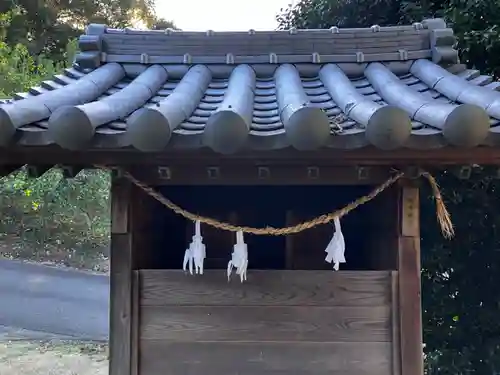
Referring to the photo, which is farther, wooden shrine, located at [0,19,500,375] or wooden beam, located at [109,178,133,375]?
wooden beam, located at [109,178,133,375]

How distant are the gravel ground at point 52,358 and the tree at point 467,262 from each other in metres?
4.24

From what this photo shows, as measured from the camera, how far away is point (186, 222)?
316 cm

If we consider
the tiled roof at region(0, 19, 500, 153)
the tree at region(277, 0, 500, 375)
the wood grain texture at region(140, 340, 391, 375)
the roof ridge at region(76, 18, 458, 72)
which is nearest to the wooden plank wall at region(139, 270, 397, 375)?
the wood grain texture at region(140, 340, 391, 375)

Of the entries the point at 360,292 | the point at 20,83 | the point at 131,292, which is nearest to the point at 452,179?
the point at 360,292

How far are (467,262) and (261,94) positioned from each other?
2.60 meters

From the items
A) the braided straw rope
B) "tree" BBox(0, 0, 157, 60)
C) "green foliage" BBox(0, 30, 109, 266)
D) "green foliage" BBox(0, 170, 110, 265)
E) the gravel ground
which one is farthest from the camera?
"tree" BBox(0, 0, 157, 60)

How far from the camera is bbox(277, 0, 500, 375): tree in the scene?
4.03 metres

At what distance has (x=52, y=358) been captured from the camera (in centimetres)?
712

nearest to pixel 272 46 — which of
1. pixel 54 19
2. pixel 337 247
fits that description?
pixel 337 247

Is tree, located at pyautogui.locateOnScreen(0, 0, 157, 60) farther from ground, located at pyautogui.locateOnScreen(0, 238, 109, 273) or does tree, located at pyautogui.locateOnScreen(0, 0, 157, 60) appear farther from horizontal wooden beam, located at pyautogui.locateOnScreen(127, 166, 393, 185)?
horizontal wooden beam, located at pyautogui.locateOnScreen(127, 166, 393, 185)

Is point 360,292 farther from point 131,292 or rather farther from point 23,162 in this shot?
point 23,162

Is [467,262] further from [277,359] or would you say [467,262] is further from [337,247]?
[277,359]

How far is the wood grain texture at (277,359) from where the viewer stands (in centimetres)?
232

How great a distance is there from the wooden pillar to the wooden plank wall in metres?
0.07
